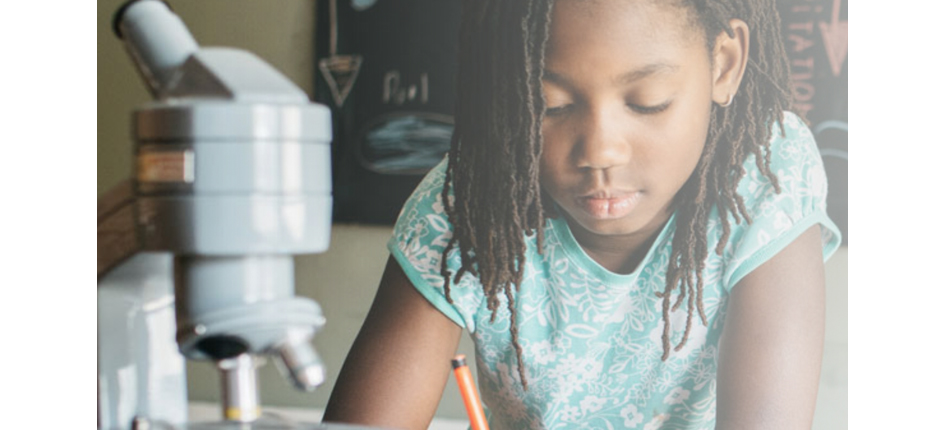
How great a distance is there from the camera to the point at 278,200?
2.00ft

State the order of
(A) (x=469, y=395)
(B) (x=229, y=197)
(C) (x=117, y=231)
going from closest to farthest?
(B) (x=229, y=197) → (C) (x=117, y=231) → (A) (x=469, y=395)

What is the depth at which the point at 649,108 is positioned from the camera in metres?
0.97

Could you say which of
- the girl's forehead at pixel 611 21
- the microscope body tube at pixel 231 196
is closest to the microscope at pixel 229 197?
the microscope body tube at pixel 231 196

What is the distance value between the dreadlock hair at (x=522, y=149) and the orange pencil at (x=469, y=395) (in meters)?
0.07

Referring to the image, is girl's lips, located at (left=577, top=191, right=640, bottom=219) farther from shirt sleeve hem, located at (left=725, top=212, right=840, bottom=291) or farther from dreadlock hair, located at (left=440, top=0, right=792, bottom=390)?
shirt sleeve hem, located at (left=725, top=212, right=840, bottom=291)

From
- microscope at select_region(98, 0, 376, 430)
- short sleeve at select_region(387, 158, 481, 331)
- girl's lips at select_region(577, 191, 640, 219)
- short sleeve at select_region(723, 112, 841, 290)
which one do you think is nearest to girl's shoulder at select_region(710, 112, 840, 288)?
short sleeve at select_region(723, 112, 841, 290)

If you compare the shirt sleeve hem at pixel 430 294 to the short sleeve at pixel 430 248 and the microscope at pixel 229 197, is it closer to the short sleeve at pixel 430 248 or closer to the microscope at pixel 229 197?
the short sleeve at pixel 430 248

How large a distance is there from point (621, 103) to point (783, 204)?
23 cm

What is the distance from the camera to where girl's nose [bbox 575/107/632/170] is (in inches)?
38.2

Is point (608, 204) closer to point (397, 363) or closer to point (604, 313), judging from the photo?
point (604, 313)

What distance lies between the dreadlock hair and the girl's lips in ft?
0.15

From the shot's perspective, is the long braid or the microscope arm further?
the long braid

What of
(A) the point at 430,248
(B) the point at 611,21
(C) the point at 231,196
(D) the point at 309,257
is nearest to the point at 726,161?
(B) the point at 611,21
